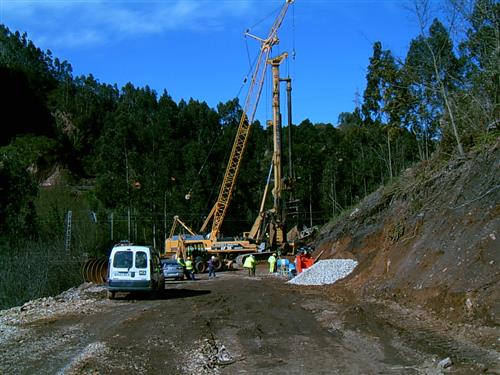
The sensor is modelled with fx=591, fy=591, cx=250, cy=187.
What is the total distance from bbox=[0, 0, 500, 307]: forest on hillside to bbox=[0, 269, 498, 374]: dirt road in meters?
9.47

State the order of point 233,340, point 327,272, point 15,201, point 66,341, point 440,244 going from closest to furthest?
1. point 233,340
2. point 66,341
3. point 440,244
4. point 327,272
5. point 15,201

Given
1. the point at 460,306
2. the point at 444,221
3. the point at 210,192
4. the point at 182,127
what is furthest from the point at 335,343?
the point at 182,127

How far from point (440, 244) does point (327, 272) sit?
33.5 feet

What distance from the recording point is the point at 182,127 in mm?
121938

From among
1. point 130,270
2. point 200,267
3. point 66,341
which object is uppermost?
point 130,270

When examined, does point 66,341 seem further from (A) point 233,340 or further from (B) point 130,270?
(B) point 130,270

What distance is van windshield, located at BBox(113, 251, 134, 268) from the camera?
76.4 ft

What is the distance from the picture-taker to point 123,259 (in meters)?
23.4

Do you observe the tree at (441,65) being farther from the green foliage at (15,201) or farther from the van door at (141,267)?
the green foliage at (15,201)

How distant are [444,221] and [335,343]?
871cm

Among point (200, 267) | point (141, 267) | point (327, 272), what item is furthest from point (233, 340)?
point (200, 267)

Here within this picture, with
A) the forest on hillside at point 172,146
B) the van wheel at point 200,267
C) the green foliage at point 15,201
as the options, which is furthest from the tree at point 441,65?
the green foliage at point 15,201

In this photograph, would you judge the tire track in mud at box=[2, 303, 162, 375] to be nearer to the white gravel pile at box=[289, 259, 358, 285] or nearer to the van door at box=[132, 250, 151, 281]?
the van door at box=[132, 250, 151, 281]

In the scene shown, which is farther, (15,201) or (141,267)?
(15,201)
